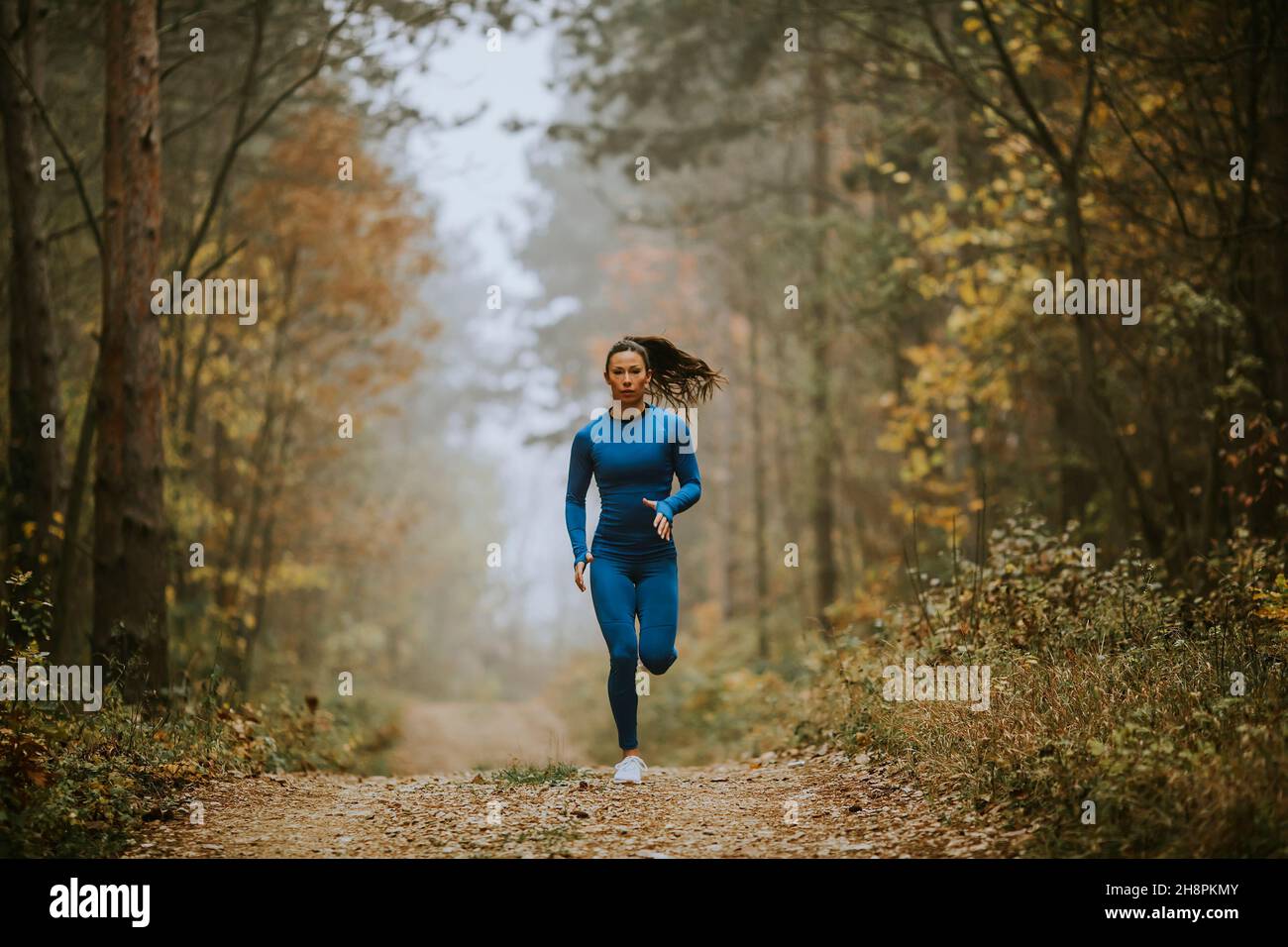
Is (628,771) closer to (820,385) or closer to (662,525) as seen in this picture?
(662,525)

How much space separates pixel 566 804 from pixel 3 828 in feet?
9.67

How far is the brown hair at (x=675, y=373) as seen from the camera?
755 cm

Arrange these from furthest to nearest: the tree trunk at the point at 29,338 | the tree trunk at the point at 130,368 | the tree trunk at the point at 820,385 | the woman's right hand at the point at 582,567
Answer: the tree trunk at the point at 820,385 < the tree trunk at the point at 29,338 < the tree trunk at the point at 130,368 < the woman's right hand at the point at 582,567

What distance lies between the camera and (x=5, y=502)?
379 inches

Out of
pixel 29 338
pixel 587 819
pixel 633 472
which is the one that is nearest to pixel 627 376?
pixel 633 472

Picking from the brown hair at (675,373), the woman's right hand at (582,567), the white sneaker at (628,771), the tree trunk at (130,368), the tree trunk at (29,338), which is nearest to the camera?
the woman's right hand at (582,567)

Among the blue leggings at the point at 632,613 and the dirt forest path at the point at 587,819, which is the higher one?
the blue leggings at the point at 632,613

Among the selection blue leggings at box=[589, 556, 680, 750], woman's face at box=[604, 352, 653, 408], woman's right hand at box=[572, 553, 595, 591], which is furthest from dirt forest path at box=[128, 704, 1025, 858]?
woman's face at box=[604, 352, 653, 408]

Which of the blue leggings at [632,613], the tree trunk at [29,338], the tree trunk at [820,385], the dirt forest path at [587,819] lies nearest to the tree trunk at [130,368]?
the tree trunk at [29,338]

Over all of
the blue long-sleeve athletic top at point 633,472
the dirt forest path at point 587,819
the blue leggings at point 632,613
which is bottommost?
the dirt forest path at point 587,819

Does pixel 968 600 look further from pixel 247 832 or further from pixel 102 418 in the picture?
pixel 102 418

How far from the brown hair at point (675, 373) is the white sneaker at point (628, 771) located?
256cm

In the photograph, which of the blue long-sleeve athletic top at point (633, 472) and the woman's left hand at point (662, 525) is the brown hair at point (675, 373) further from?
the woman's left hand at point (662, 525)
